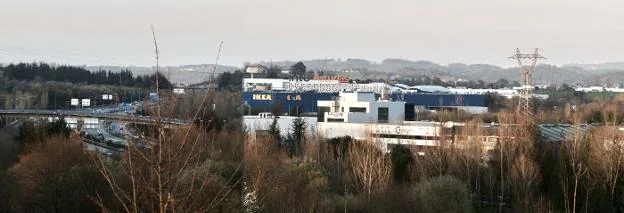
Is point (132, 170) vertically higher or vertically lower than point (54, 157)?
higher

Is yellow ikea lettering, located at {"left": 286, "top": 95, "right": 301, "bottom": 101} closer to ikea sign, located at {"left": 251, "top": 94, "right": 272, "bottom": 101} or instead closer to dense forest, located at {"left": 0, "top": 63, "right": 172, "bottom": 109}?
ikea sign, located at {"left": 251, "top": 94, "right": 272, "bottom": 101}

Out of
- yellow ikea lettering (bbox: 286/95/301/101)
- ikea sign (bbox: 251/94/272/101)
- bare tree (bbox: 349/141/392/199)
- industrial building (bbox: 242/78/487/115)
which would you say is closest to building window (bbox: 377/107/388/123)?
industrial building (bbox: 242/78/487/115)

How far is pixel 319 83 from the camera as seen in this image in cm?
4259

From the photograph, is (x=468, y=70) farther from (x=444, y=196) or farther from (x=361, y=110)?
(x=444, y=196)

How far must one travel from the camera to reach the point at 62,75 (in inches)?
1871

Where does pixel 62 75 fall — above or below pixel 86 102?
above

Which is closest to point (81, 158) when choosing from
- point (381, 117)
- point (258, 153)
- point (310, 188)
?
point (258, 153)

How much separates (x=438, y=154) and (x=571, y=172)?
299cm

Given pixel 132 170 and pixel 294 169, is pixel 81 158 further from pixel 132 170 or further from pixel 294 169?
pixel 132 170

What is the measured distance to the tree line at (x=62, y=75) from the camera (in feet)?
149

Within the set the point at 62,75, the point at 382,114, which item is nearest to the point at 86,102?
the point at 62,75

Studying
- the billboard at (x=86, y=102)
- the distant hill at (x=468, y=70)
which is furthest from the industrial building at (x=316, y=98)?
the distant hill at (x=468, y=70)

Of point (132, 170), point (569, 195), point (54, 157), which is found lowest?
point (569, 195)

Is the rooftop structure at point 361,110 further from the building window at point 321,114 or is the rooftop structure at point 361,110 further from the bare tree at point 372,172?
the bare tree at point 372,172
